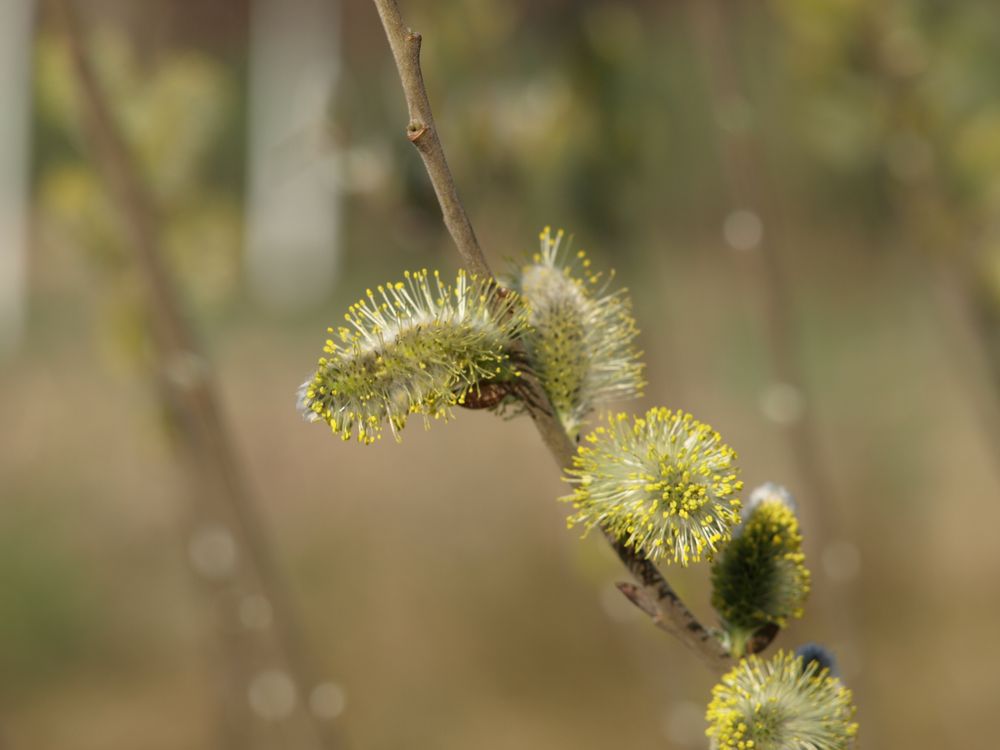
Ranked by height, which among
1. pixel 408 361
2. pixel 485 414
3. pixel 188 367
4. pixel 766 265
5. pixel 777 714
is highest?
pixel 485 414

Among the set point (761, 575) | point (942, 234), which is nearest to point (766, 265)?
point (942, 234)

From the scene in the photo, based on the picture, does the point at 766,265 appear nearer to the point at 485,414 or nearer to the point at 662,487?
the point at 662,487

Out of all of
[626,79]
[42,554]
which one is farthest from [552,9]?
[42,554]

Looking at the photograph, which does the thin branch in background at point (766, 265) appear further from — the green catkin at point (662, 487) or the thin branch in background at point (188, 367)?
the green catkin at point (662, 487)

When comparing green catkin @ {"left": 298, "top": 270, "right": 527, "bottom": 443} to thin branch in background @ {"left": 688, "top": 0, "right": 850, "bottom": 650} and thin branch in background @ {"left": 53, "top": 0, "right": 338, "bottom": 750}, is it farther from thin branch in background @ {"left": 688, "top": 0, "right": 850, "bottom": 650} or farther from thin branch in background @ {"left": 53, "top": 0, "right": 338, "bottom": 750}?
thin branch in background @ {"left": 688, "top": 0, "right": 850, "bottom": 650}

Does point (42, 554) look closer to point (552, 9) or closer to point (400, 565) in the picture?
point (400, 565)

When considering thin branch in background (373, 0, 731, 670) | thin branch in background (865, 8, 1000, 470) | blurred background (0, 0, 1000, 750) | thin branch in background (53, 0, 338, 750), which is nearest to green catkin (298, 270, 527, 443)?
thin branch in background (373, 0, 731, 670)
